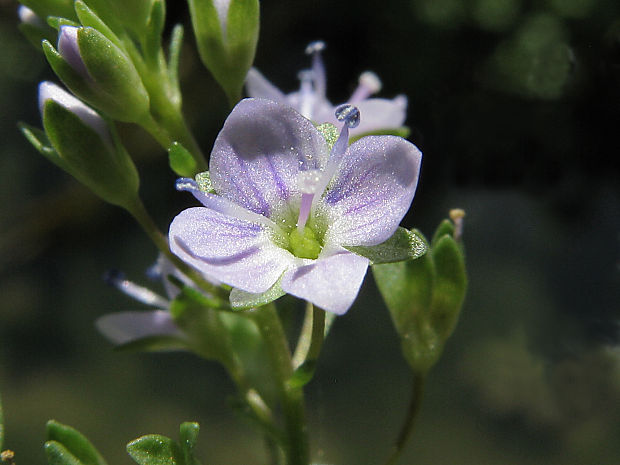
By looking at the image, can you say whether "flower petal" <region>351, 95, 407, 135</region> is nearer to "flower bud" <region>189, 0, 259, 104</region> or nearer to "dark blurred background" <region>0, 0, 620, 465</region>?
"flower bud" <region>189, 0, 259, 104</region>

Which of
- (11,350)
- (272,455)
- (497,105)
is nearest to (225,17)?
(272,455)

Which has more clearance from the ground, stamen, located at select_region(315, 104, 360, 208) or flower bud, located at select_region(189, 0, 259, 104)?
flower bud, located at select_region(189, 0, 259, 104)

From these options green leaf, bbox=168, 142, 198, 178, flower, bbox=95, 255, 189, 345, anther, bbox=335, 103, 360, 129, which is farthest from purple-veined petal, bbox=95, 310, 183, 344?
anther, bbox=335, 103, 360, 129

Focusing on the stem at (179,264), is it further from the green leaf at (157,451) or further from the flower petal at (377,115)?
the flower petal at (377,115)

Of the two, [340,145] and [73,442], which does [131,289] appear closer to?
[73,442]

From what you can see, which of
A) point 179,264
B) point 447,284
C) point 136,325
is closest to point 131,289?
point 136,325

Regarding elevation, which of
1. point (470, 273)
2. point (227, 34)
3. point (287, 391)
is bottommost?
point (470, 273)
